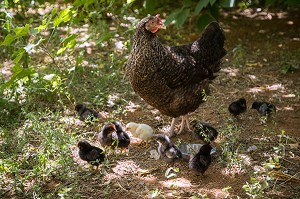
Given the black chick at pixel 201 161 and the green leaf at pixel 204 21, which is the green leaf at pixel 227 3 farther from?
the black chick at pixel 201 161

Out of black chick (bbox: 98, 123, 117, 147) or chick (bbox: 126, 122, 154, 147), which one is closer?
black chick (bbox: 98, 123, 117, 147)

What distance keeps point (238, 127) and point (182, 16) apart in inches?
86.4

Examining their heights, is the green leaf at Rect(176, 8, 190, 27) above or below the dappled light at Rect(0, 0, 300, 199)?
above

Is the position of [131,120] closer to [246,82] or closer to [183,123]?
[183,123]

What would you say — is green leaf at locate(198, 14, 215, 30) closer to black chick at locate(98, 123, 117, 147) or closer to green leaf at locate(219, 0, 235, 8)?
green leaf at locate(219, 0, 235, 8)

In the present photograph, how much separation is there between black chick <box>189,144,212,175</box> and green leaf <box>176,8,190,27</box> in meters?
2.76

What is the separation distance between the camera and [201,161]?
4.57 meters

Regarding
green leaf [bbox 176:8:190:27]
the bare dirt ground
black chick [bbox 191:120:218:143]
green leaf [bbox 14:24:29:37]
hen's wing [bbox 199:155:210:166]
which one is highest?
green leaf [bbox 14:24:29:37]

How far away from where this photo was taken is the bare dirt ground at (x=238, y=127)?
4504 millimetres

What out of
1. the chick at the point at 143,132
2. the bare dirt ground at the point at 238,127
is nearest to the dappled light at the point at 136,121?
the bare dirt ground at the point at 238,127

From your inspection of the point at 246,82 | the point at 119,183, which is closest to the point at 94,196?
the point at 119,183

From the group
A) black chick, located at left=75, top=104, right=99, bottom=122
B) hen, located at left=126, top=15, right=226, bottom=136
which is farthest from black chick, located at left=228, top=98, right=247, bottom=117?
black chick, located at left=75, top=104, right=99, bottom=122

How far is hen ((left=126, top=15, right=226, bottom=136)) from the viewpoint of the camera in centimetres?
500

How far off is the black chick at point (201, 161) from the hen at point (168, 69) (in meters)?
0.79
